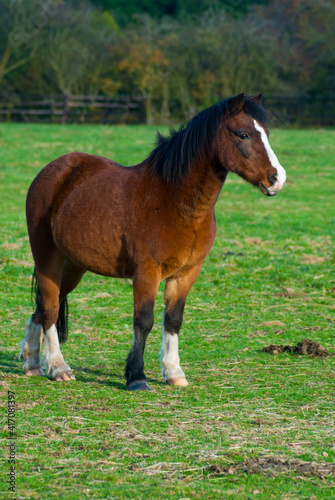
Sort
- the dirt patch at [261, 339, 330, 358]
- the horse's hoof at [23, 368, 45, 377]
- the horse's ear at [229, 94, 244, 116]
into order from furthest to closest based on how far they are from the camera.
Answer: the dirt patch at [261, 339, 330, 358] → the horse's hoof at [23, 368, 45, 377] → the horse's ear at [229, 94, 244, 116]

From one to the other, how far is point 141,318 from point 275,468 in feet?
5.52

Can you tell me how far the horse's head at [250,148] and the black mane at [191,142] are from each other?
2cm

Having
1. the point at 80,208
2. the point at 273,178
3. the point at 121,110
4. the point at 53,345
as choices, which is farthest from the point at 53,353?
the point at 121,110

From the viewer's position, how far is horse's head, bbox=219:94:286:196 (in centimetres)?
458

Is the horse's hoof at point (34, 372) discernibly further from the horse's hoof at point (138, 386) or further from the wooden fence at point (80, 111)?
the wooden fence at point (80, 111)

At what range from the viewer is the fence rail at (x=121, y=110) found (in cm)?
3406

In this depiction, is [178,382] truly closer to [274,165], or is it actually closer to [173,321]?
[173,321]

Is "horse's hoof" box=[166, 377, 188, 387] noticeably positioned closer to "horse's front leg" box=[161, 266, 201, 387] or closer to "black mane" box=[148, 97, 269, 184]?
"horse's front leg" box=[161, 266, 201, 387]

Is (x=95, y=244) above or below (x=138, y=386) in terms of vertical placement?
above

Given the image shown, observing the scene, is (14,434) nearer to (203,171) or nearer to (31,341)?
(31,341)

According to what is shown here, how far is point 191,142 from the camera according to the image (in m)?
4.89

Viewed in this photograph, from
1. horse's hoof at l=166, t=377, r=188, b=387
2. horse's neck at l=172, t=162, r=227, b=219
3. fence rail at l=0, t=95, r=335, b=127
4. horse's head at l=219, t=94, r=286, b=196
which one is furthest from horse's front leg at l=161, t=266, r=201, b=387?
fence rail at l=0, t=95, r=335, b=127

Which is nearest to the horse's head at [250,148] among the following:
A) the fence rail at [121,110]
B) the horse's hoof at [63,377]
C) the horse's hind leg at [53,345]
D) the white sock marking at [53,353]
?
the horse's hind leg at [53,345]

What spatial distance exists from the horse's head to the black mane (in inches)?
0.6
